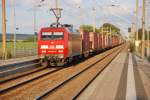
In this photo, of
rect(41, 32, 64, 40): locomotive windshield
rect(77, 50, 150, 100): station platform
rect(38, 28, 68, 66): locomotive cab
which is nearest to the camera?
rect(77, 50, 150, 100): station platform

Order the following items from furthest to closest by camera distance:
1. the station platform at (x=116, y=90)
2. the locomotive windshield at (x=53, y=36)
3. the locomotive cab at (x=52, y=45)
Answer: the locomotive windshield at (x=53, y=36) → the locomotive cab at (x=52, y=45) → the station platform at (x=116, y=90)

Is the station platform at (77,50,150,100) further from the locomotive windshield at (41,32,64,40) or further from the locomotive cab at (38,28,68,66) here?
the locomotive windshield at (41,32,64,40)

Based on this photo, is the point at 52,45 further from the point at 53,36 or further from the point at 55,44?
the point at 53,36

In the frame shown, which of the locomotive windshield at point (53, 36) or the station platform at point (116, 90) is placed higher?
the locomotive windshield at point (53, 36)

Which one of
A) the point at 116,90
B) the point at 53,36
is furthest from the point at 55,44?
the point at 116,90

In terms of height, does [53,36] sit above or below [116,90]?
above

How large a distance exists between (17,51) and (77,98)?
35.9 meters

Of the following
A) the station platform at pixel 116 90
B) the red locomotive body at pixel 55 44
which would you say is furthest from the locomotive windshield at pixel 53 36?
the station platform at pixel 116 90

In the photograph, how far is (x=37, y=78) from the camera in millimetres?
21797

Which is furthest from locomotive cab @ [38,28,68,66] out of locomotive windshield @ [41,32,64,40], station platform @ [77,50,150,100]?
station platform @ [77,50,150,100]

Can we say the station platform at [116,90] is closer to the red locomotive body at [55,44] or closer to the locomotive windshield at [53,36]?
the red locomotive body at [55,44]

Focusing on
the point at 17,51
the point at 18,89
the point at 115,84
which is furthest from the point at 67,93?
the point at 17,51

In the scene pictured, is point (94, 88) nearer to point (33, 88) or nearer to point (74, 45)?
point (33, 88)

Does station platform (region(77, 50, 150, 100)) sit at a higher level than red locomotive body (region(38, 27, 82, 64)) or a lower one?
lower
